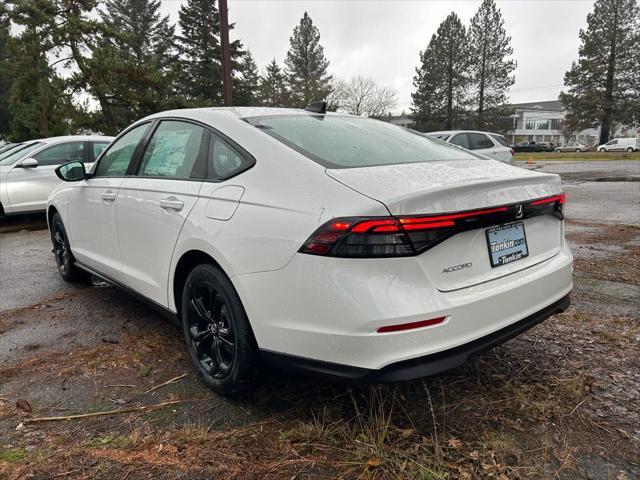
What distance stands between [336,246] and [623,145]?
185ft

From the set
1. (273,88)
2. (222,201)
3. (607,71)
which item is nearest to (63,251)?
A: (222,201)

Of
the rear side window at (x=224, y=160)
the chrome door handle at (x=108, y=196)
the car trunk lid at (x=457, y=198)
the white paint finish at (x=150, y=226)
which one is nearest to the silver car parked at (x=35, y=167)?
the chrome door handle at (x=108, y=196)

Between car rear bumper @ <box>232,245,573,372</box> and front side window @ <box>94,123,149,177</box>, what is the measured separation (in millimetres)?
1854

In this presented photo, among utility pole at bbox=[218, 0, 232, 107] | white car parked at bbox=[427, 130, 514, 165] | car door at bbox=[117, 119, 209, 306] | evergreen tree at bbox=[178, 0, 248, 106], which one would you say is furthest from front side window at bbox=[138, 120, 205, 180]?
evergreen tree at bbox=[178, 0, 248, 106]

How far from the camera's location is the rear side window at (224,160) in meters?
2.43

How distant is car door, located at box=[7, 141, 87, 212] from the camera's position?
799cm

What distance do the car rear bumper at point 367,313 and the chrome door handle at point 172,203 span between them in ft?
2.38

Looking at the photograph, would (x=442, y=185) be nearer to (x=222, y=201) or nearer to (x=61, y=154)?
(x=222, y=201)

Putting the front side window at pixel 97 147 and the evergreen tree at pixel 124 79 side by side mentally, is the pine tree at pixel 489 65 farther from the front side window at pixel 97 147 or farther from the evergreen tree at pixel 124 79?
the front side window at pixel 97 147

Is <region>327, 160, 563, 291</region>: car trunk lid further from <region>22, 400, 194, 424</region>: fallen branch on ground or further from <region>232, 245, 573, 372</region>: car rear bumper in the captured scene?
<region>22, 400, 194, 424</region>: fallen branch on ground

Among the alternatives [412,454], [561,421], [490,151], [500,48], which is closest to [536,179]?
[561,421]

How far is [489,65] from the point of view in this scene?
53.2m

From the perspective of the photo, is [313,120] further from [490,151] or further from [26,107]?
[26,107]

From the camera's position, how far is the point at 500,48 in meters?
52.6
